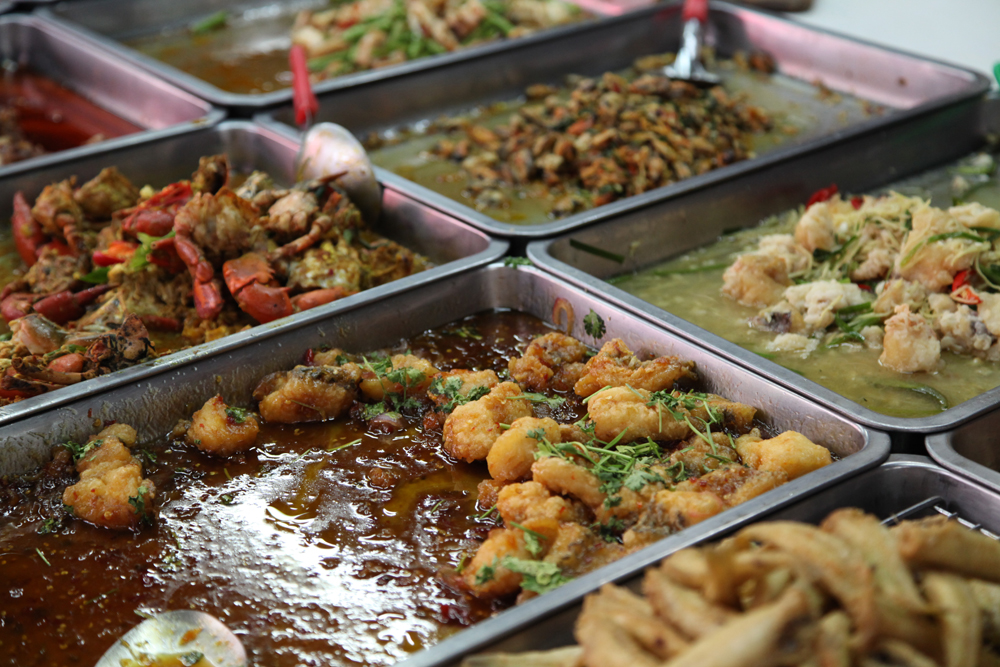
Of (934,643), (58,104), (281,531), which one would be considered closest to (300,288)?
(281,531)

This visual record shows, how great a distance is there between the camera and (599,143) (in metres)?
3.51

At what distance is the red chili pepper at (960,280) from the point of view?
2.55 metres

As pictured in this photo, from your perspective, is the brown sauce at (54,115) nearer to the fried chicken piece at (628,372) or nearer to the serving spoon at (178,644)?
the fried chicken piece at (628,372)

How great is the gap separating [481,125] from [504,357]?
1912mm

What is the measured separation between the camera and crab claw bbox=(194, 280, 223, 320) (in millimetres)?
2510

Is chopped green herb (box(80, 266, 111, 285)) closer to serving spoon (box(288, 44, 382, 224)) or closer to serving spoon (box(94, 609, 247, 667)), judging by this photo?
serving spoon (box(288, 44, 382, 224))

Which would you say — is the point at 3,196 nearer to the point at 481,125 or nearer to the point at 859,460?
the point at 481,125

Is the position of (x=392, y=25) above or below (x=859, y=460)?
above

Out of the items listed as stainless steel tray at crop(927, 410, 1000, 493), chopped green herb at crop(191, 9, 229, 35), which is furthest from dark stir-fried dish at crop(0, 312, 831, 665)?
chopped green herb at crop(191, 9, 229, 35)

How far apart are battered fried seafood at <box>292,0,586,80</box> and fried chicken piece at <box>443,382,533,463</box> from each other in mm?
2786

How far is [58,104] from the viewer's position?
434 centimetres

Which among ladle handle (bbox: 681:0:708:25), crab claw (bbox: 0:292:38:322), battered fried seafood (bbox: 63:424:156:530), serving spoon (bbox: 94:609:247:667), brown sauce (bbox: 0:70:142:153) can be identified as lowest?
serving spoon (bbox: 94:609:247:667)

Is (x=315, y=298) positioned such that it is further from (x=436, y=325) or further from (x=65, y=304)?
(x=65, y=304)

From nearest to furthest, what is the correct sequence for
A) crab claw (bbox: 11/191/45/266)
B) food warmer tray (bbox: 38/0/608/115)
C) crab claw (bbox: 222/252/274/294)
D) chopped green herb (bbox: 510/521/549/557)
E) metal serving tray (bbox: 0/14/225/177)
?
1. chopped green herb (bbox: 510/521/549/557)
2. crab claw (bbox: 222/252/274/294)
3. crab claw (bbox: 11/191/45/266)
4. metal serving tray (bbox: 0/14/225/177)
5. food warmer tray (bbox: 38/0/608/115)
